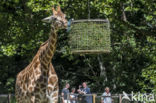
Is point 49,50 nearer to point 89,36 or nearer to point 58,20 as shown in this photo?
point 58,20

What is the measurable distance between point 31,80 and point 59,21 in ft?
6.31

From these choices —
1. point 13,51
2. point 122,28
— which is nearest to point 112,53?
point 122,28

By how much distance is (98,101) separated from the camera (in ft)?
43.0

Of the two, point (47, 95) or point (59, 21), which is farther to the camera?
point (47, 95)

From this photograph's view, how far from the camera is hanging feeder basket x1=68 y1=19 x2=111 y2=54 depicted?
10.1 m

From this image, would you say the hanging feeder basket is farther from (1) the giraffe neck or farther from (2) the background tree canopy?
(2) the background tree canopy

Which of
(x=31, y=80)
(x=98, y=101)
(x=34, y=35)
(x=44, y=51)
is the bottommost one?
(x=98, y=101)

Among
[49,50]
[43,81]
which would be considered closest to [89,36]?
[49,50]

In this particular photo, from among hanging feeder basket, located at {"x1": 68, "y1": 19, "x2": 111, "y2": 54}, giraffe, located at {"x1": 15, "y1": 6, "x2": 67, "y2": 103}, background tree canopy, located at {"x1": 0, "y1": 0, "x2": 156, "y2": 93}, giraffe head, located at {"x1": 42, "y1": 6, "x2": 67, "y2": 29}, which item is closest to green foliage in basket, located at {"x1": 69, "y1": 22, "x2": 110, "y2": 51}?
hanging feeder basket, located at {"x1": 68, "y1": 19, "x2": 111, "y2": 54}

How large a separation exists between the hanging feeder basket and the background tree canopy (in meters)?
4.39

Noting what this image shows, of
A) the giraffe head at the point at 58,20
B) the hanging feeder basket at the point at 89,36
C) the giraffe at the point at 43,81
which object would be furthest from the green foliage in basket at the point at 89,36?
the giraffe head at the point at 58,20

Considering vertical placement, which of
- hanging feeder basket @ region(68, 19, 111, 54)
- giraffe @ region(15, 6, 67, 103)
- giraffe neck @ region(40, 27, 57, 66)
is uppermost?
hanging feeder basket @ region(68, 19, 111, 54)

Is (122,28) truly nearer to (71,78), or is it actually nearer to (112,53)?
(112,53)

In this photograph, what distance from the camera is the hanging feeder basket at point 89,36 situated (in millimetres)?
10069
